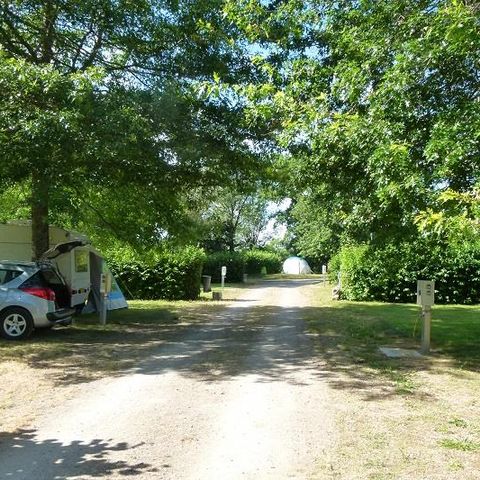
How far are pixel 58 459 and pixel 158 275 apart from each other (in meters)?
18.3

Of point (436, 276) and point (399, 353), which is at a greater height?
point (436, 276)

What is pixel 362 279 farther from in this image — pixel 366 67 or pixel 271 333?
pixel 366 67

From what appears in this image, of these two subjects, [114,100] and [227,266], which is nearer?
[114,100]

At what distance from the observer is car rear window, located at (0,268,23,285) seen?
37.2 ft

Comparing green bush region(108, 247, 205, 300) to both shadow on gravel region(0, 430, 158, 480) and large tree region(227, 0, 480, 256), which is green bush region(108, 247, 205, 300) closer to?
large tree region(227, 0, 480, 256)

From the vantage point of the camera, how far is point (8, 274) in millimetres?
11383

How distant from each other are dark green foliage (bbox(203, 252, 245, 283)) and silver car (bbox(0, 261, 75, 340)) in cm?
2996

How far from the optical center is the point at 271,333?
13320mm

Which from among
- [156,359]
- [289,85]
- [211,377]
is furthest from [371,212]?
[156,359]

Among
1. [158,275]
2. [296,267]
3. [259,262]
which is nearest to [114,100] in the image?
[158,275]

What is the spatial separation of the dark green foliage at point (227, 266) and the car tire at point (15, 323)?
30143 mm

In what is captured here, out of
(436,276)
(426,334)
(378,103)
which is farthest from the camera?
(436,276)

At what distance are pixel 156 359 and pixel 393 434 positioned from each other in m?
5.07

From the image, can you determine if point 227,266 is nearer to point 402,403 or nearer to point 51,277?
point 51,277
